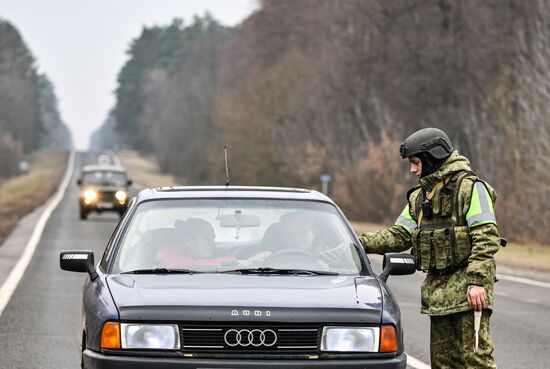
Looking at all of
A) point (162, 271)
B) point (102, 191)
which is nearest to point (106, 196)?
point (102, 191)

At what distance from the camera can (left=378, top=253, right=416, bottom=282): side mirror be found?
6.85 m

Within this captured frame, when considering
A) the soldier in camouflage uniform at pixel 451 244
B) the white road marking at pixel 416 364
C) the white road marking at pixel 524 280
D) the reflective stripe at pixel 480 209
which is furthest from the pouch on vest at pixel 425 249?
the white road marking at pixel 524 280

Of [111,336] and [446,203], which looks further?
[446,203]

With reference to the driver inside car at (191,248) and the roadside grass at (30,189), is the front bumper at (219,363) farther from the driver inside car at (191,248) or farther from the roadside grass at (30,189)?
the roadside grass at (30,189)

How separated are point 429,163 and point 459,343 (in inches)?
38.3

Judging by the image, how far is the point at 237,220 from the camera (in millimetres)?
7277

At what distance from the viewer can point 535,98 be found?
32438 millimetres

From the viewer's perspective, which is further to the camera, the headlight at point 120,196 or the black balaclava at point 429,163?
the headlight at point 120,196

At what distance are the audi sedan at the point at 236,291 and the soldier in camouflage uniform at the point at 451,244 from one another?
0.26 m

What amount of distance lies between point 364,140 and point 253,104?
9868 millimetres

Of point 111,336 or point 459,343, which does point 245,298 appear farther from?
point 459,343

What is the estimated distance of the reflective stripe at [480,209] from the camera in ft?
21.2

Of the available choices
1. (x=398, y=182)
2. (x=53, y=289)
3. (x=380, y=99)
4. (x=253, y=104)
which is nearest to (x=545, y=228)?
(x=398, y=182)

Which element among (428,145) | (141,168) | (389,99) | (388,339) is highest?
(428,145)
